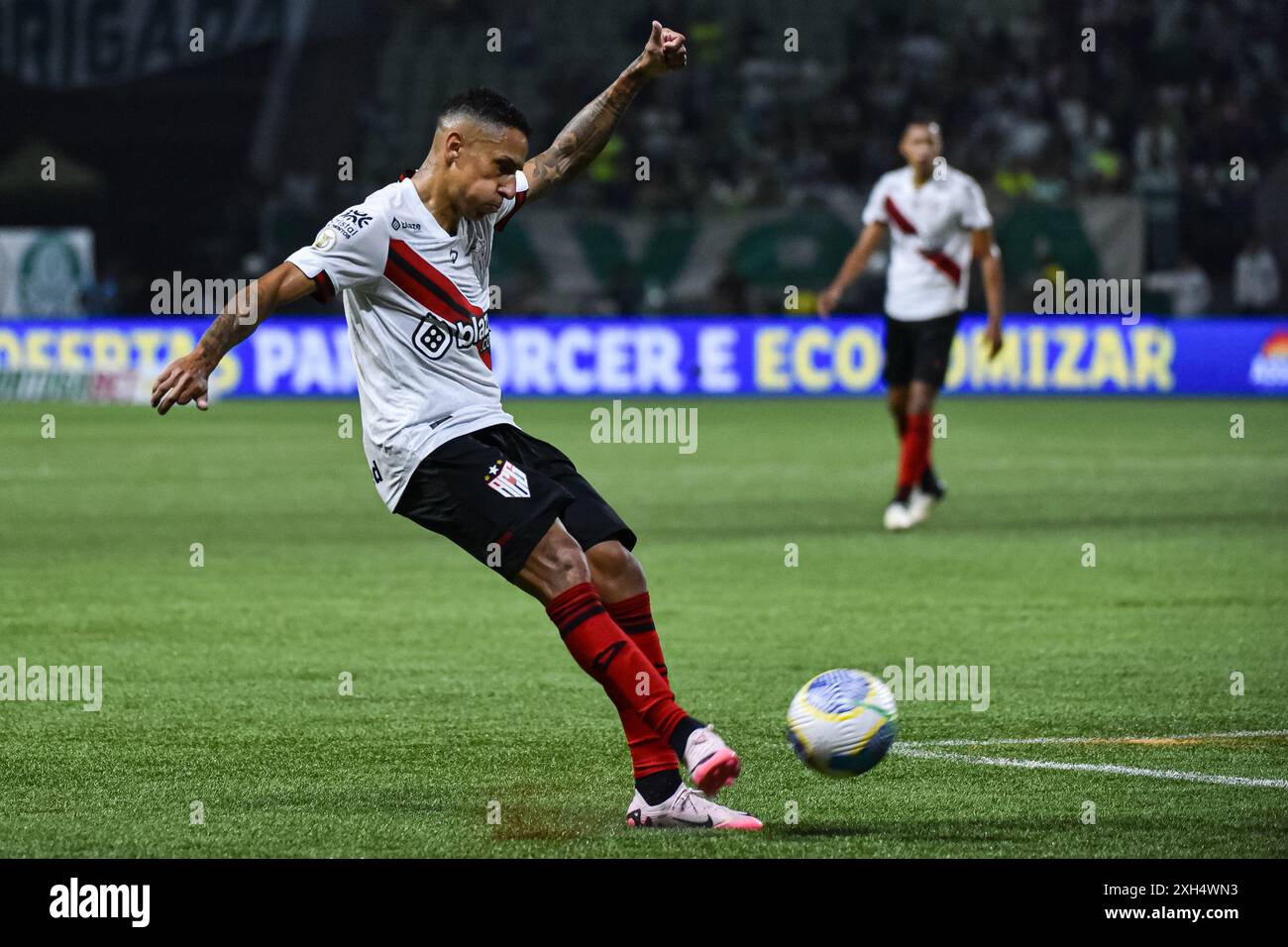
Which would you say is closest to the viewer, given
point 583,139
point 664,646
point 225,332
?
point 225,332

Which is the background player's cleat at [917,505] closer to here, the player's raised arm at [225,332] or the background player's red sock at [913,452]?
the background player's red sock at [913,452]

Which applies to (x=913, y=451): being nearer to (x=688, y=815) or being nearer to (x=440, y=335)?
(x=440, y=335)

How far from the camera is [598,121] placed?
688cm

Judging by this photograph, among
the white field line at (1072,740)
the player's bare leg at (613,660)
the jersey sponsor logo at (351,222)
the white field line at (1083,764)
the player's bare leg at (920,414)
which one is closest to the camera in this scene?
the player's bare leg at (613,660)

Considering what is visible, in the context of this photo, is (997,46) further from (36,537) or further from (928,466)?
(36,537)

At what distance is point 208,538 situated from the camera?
12.9m

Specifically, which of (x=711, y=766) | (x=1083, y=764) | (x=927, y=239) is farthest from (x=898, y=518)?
(x=711, y=766)

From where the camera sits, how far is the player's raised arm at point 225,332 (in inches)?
215

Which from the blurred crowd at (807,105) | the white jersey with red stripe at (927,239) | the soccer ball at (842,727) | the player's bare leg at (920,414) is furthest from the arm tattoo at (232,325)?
the blurred crowd at (807,105)

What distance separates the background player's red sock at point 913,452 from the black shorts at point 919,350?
0.31m

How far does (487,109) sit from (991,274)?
8194 millimetres

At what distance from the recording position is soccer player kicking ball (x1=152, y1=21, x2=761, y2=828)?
227 inches

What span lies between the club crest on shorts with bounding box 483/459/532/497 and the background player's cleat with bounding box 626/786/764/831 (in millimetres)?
932

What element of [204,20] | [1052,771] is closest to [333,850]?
[1052,771]
